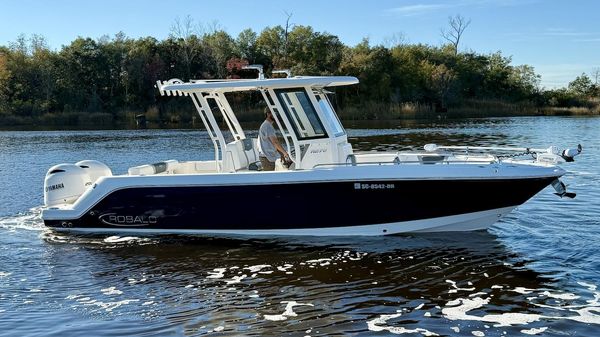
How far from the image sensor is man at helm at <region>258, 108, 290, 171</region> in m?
11.1

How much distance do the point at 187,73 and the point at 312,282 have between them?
61201mm

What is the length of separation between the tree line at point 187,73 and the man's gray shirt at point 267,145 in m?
49.4

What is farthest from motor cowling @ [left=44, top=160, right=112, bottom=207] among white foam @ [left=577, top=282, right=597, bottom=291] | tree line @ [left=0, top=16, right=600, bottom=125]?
tree line @ [left=0, top=16, right=600, bottom=125]

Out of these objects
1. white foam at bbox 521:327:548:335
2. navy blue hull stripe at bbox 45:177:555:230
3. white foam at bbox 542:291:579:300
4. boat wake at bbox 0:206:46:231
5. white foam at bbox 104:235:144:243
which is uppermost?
navy blue hull stripe at bbox 45:177:555:230

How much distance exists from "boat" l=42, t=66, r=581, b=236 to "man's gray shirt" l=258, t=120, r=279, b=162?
0.53 feet

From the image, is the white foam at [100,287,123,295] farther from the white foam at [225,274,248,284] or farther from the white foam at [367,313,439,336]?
the white foam at [367,313,439,336]

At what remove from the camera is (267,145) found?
1131cm

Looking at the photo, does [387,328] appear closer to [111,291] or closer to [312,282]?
[312,282]

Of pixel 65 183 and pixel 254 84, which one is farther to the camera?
pixel 65 183

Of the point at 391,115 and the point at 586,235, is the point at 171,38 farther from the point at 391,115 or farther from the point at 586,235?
the point at 586,235

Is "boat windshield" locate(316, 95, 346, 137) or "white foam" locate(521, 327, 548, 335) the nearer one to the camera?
"white foam" locate(521, 327, 548, 335)

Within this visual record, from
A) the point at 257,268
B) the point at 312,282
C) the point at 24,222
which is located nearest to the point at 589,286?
the point at 312,282

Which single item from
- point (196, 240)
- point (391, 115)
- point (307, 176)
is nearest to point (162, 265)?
point (196, 240)

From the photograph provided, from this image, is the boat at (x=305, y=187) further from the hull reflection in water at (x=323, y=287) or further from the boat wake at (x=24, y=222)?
the boat wake at (x=24, y=222)
